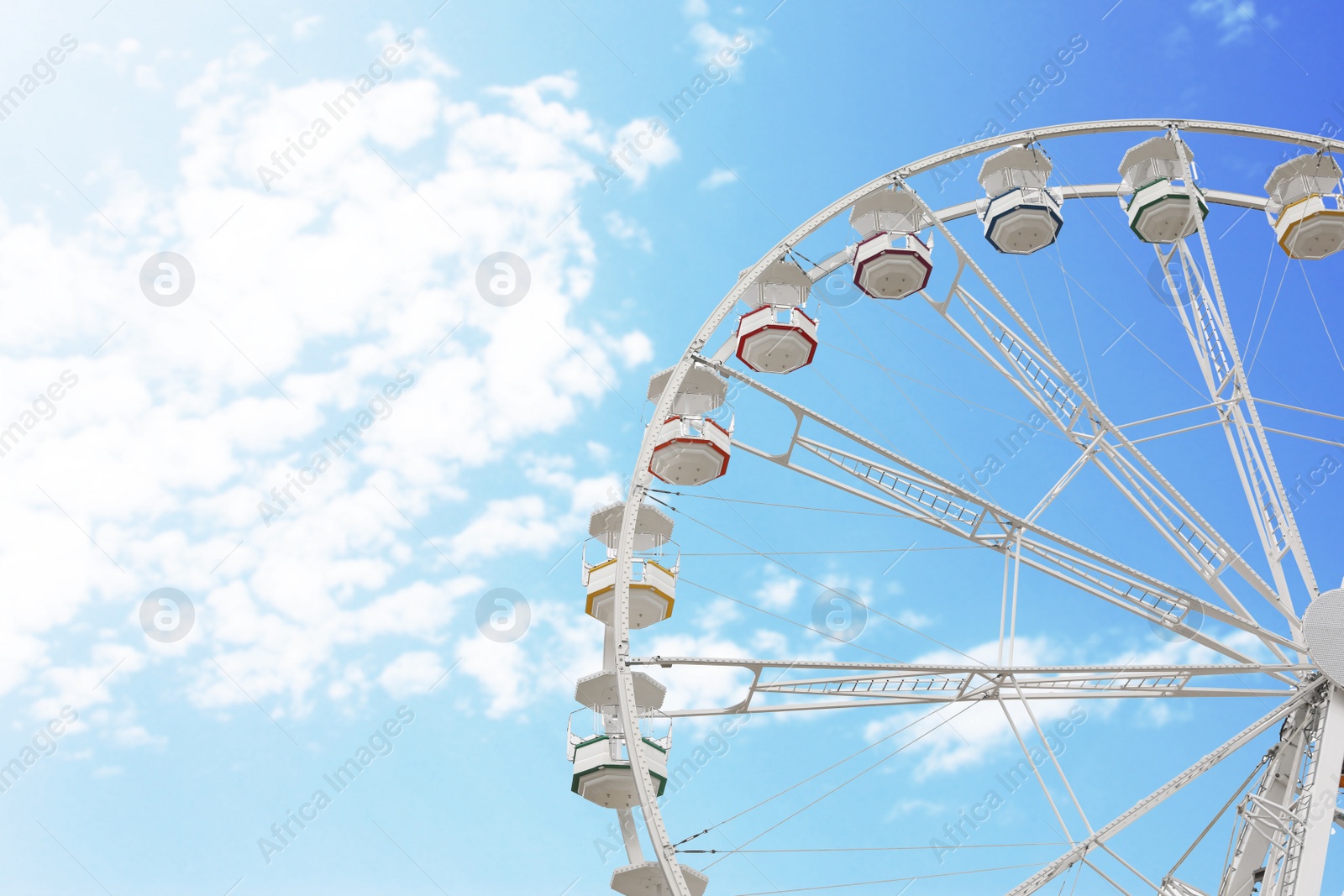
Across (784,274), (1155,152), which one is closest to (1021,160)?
(1155,152)

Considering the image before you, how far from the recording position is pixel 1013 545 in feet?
62.7

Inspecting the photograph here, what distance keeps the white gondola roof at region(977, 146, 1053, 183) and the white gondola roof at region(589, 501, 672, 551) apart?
8759 millimetres

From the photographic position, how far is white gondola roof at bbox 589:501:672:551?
22562mm

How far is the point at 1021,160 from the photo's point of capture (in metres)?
23.0

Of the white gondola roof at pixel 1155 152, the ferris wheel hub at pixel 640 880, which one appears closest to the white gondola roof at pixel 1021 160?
the white gondola roof at pixel 1155 152

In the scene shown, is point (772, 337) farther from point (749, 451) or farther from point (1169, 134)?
point (1169, 134)

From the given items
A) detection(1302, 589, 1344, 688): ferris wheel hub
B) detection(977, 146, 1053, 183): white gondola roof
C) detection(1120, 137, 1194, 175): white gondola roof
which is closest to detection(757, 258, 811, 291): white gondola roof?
detection(977, 146, 1053, 183): white gondola roof

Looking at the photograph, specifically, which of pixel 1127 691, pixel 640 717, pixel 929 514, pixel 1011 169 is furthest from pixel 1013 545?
pixel 1011 169

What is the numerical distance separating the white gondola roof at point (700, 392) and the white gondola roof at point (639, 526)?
1.86m

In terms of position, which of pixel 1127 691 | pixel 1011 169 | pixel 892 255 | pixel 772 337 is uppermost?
pixel 1011 169

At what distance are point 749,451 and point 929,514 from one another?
3477 mm

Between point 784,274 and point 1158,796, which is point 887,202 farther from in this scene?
point 1158,796

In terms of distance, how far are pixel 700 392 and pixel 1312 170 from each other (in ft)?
37.9

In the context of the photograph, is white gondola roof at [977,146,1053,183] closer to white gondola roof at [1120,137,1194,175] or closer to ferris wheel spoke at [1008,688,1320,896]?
white gondola roof at [1120,137,1194,175]
